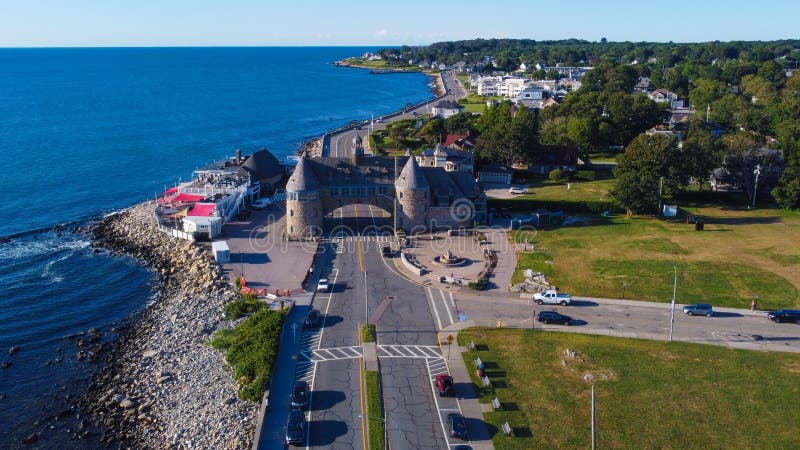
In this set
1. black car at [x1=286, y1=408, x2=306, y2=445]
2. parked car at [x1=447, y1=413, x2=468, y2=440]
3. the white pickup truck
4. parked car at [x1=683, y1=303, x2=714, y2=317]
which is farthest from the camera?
the white pickup truck

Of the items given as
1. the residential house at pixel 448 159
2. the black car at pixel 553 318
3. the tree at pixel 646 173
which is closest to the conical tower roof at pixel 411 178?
the residential house at pixel 448 159

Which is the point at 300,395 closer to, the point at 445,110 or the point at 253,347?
the point at 253,347

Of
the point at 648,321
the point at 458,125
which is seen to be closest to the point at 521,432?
the point at 648,321

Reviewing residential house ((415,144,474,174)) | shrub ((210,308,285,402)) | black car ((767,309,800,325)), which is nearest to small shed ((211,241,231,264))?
shrub ((210,308,285,402))

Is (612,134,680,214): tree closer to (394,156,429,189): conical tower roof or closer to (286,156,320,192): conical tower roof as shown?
(394,156,429,189): conical tower roof

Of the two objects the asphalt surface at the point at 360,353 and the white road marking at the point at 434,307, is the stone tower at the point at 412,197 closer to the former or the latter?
the asphalt surface at the point at 360,353

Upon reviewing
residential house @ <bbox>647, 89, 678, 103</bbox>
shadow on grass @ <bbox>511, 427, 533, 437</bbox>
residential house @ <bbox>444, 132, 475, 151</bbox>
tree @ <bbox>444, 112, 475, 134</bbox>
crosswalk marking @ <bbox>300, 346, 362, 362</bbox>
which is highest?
residential house @ <bbox>647, 89, 678, 103</bbox>
